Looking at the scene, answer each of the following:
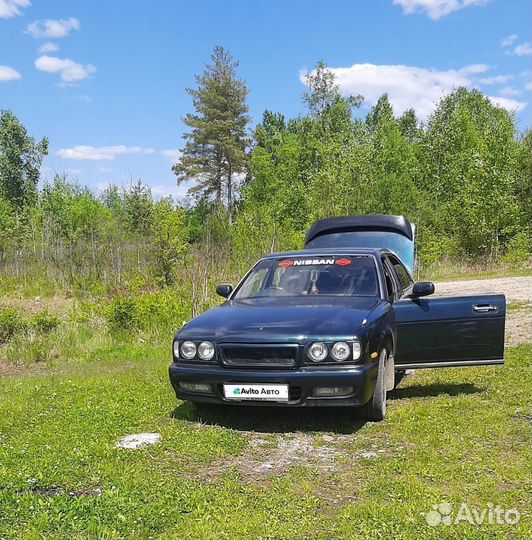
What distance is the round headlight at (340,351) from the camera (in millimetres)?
4637

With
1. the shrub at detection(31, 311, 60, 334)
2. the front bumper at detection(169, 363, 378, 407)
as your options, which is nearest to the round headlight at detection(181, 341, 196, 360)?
the front bumper at detection(169, 363, 378, 407)

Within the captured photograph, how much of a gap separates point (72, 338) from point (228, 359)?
23.9ft

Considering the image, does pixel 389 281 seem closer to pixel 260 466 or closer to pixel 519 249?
pixel 260 466

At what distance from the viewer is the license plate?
4.66m

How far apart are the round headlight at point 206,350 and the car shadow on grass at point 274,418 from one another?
27.4 inches

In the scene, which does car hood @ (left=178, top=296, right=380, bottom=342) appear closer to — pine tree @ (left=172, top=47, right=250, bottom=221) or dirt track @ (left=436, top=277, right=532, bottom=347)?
dirt track @ (left=436, top=277, right=532, bottom=347)

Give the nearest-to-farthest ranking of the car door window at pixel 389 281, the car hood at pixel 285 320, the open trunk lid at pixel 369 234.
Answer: the car hood at pixel 285 320, the car door window at pixel 389 281, the open trunk lid at pixel 369 234

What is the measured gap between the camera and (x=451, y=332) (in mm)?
5730

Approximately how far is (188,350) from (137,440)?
34.3 inches

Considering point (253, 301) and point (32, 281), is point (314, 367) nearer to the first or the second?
point (253, 301)

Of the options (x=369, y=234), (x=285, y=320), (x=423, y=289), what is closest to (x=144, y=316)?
(x=369, y=234)

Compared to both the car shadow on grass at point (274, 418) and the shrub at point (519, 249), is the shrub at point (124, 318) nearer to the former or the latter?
the car shadow on grass at point (274, 418)

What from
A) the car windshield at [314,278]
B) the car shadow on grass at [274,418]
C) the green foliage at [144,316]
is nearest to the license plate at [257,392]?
the car shadow on grass at [274,418]

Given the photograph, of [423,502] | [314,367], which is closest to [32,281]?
[314,367]
